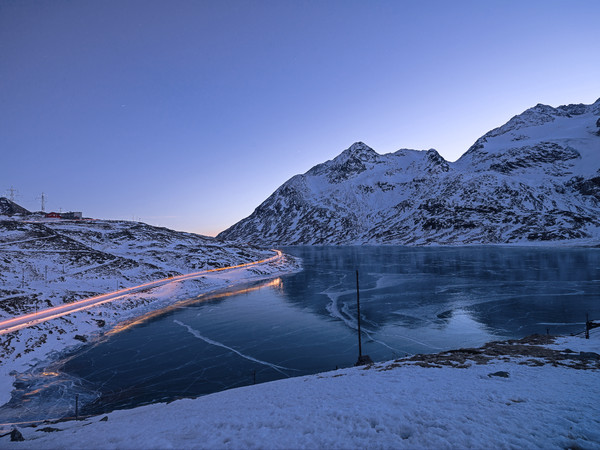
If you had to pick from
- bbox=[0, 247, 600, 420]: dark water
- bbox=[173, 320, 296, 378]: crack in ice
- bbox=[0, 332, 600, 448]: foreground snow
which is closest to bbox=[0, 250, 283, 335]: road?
bbox=[0, 247, 600, 420]: dark water

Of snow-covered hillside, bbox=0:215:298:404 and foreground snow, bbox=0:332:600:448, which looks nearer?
foreground snow, bbox=0:332:600:448

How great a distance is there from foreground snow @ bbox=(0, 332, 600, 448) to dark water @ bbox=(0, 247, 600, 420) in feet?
31.8

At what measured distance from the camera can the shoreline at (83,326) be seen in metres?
27.1

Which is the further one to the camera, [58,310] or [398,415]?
[58,310]

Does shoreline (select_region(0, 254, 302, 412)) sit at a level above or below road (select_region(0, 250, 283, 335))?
below

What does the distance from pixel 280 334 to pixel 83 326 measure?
24363 millimetres

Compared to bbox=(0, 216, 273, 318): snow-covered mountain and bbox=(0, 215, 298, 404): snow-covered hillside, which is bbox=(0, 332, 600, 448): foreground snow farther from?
bbox=(0, 216, 273, 318): snow-covered mountain

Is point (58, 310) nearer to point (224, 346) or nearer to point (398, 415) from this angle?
point (224, 346)

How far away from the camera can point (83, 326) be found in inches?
1436

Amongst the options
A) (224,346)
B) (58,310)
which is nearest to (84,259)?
(58,310)

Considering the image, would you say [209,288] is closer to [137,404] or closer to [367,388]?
[137,404]

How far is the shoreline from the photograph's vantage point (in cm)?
2711

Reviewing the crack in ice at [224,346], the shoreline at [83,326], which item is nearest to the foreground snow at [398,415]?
the crack in ice at [224,346]

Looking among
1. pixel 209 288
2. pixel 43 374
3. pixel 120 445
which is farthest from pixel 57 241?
pixel 120 445
